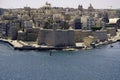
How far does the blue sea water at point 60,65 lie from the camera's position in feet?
64.7

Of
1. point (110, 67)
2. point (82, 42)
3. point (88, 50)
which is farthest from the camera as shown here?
point (82, 42)

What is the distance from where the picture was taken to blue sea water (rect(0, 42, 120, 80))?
1973 cm

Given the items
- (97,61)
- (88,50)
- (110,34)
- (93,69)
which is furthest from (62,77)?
(110,34)

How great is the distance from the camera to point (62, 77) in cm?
1938

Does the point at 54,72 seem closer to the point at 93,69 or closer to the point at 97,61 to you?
the point at 93,69

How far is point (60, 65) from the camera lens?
76.3 feet

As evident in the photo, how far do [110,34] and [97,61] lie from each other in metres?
18.1

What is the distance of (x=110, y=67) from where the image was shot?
22.7 metres

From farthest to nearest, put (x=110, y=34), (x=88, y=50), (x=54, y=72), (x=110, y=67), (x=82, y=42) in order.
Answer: (x=110, y=34) < (x=82, y=42) < (x=88, y=50) < (x=110, y=67) < (x=54, y=72)

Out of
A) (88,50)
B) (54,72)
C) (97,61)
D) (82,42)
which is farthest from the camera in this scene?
(82,42)

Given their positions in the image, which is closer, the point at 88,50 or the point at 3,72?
→ the point at 3,72

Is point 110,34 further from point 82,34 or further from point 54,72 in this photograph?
point 54,72

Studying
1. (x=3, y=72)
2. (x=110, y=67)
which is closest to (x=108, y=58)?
(x=110, y=67)

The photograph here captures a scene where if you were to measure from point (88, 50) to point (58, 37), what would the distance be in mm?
2643
